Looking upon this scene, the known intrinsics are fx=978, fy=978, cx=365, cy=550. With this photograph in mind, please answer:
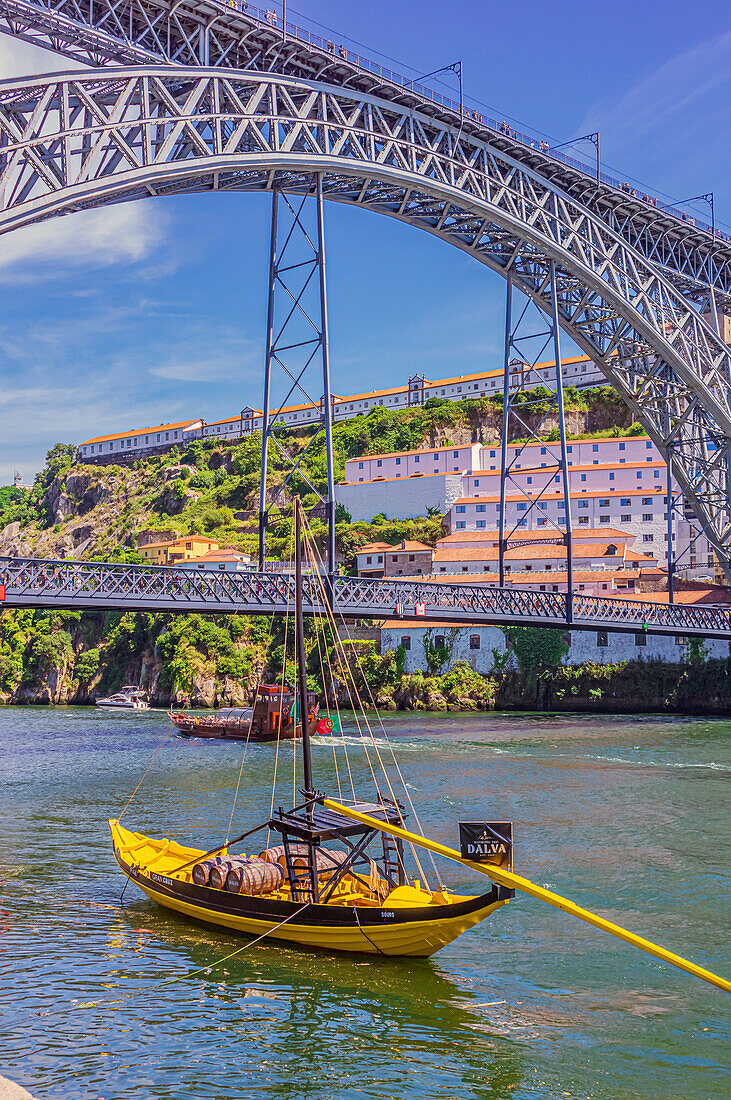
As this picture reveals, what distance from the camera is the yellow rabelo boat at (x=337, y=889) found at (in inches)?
512

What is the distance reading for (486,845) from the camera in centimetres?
1288

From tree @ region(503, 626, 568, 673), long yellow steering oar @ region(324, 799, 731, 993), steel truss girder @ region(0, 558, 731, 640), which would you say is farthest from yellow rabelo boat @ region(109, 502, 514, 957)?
tree @ region(503, 626, 568, 673)

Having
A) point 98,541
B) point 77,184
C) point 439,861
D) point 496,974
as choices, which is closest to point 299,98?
point 77,184

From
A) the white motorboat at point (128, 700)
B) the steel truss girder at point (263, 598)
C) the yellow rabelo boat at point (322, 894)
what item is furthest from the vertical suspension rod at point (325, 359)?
the white motorboat at point (128, 700)

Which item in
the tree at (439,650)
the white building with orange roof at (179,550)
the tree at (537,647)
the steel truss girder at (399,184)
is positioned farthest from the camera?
the white building with orange roof at (179,550)

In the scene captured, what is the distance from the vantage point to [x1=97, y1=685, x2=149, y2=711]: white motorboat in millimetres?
70375

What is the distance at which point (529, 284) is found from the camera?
48031 millimetres

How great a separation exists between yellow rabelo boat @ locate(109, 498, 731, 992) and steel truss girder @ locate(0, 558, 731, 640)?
10489 mm

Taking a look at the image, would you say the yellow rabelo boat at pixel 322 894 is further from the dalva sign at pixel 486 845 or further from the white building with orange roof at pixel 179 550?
the white building with orange roof at pixel 179 550

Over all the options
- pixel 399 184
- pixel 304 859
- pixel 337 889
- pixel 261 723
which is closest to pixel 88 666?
pixel 261 723

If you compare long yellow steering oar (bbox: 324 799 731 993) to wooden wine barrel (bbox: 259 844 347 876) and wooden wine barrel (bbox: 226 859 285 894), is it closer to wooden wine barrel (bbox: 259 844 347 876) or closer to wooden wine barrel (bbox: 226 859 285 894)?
wooden wine barrel (bbox: 259 844 347 876)

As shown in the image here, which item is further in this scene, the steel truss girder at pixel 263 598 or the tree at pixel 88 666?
the tree at pixel 88 666

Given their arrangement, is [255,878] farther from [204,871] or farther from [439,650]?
[439,650]

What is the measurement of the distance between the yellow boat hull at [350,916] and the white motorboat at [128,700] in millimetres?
54032
